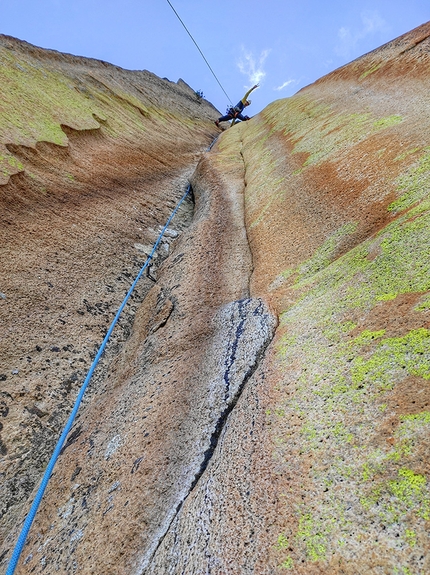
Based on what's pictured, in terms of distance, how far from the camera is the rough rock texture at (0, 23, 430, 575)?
2.71 metres

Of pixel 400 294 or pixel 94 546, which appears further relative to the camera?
pixel 400 294

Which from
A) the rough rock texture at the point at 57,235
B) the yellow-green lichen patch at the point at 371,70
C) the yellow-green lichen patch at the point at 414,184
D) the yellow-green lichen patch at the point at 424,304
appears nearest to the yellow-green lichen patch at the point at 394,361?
the yellow-green lichen patch at the point at 424,304

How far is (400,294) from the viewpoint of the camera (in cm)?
406

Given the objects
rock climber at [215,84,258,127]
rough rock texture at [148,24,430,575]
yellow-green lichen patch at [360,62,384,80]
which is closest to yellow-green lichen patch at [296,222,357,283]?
rough rock texture at [148,24,430,575]

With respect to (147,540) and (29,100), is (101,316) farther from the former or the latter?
(29,100)

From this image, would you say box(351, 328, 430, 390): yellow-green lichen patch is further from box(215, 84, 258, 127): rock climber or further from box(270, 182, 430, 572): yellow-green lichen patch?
box(215, 84, 258, 127): rock climber

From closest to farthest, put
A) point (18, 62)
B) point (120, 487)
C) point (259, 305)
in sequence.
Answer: point (120, 487) → point (259, 305) → point (18, 62)

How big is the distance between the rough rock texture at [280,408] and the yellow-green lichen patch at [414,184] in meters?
0.03

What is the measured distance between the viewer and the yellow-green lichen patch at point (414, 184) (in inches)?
217

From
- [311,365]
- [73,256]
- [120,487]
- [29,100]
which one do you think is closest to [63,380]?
[120,487]

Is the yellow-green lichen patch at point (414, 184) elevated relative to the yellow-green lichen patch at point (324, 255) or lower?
elevated

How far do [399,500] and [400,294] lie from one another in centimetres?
222

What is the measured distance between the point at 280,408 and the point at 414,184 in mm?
4271

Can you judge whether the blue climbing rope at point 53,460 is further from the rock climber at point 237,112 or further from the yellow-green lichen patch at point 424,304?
the rock climber at point 237,112
